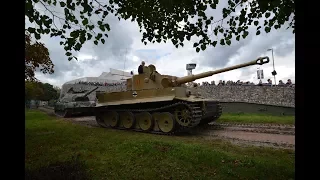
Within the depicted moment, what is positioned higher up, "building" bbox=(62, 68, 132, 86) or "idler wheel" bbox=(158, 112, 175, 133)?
"building" bbox=(62, 68, 132, 86)

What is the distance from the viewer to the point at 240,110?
2052cm

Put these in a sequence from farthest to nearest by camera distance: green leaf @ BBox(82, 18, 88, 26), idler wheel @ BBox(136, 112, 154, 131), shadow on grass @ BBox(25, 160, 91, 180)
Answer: idler wheel @ BBox(136, 112, 154, 131) < shadow on grass @ BBox(25, 160, 91, 180) < green leaf @ BBox(82, 18, 88, 26)

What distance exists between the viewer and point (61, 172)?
4.43 meters

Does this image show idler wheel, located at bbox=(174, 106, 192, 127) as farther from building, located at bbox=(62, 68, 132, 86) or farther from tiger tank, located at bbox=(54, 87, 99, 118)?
building, located at bbox=(62, 68, 132, 86)

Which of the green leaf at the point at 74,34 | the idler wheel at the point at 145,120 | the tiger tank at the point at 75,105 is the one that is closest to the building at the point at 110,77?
the tiger tank at the point at 75,105

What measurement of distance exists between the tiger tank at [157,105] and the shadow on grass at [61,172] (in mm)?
5551

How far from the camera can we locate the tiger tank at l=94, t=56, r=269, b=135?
10205 millimetres

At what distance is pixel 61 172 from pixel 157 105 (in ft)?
23.1

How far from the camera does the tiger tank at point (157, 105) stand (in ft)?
33.5

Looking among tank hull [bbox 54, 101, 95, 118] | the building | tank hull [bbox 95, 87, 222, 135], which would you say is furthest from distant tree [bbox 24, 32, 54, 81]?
the building

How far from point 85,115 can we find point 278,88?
1485 cm

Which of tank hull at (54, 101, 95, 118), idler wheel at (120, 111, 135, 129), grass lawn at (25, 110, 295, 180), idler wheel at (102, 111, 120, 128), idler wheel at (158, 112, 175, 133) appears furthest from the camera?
tank hull at (54, 101, 95, 118)

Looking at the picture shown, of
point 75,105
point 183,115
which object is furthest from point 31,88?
point 183,115
